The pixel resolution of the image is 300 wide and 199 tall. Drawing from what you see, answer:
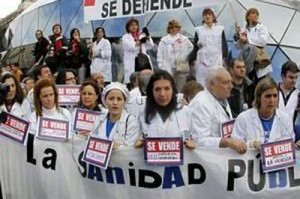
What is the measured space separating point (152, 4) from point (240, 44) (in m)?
1.57

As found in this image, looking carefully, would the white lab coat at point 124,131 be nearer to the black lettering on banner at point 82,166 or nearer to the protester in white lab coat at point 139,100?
the black lettering on banner at point 82,166

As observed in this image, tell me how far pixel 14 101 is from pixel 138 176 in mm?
2361

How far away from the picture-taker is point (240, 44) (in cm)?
1114

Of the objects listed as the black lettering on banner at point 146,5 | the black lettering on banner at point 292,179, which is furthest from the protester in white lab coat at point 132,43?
the black lettering on banner at point 292,179

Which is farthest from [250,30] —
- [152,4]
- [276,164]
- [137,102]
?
[276,164]

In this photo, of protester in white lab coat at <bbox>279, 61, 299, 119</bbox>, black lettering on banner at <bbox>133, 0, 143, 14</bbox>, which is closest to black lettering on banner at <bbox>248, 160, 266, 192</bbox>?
protester in white lab coat at <bbox>279, 61, 299, 119</bbox>

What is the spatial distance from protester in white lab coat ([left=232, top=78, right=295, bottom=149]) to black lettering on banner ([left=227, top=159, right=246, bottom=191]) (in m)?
0.17

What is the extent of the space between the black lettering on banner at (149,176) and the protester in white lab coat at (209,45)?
210 inches

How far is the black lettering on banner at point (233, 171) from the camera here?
224 inches

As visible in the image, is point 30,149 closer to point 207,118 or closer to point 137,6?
point 207,118

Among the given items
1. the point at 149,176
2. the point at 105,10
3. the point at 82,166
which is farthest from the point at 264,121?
the point at 105,10

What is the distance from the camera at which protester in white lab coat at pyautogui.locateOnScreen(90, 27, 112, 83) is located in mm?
13000

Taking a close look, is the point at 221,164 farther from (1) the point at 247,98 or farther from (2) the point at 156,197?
(1) the point at 247,98

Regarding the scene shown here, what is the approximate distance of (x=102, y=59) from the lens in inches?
516
